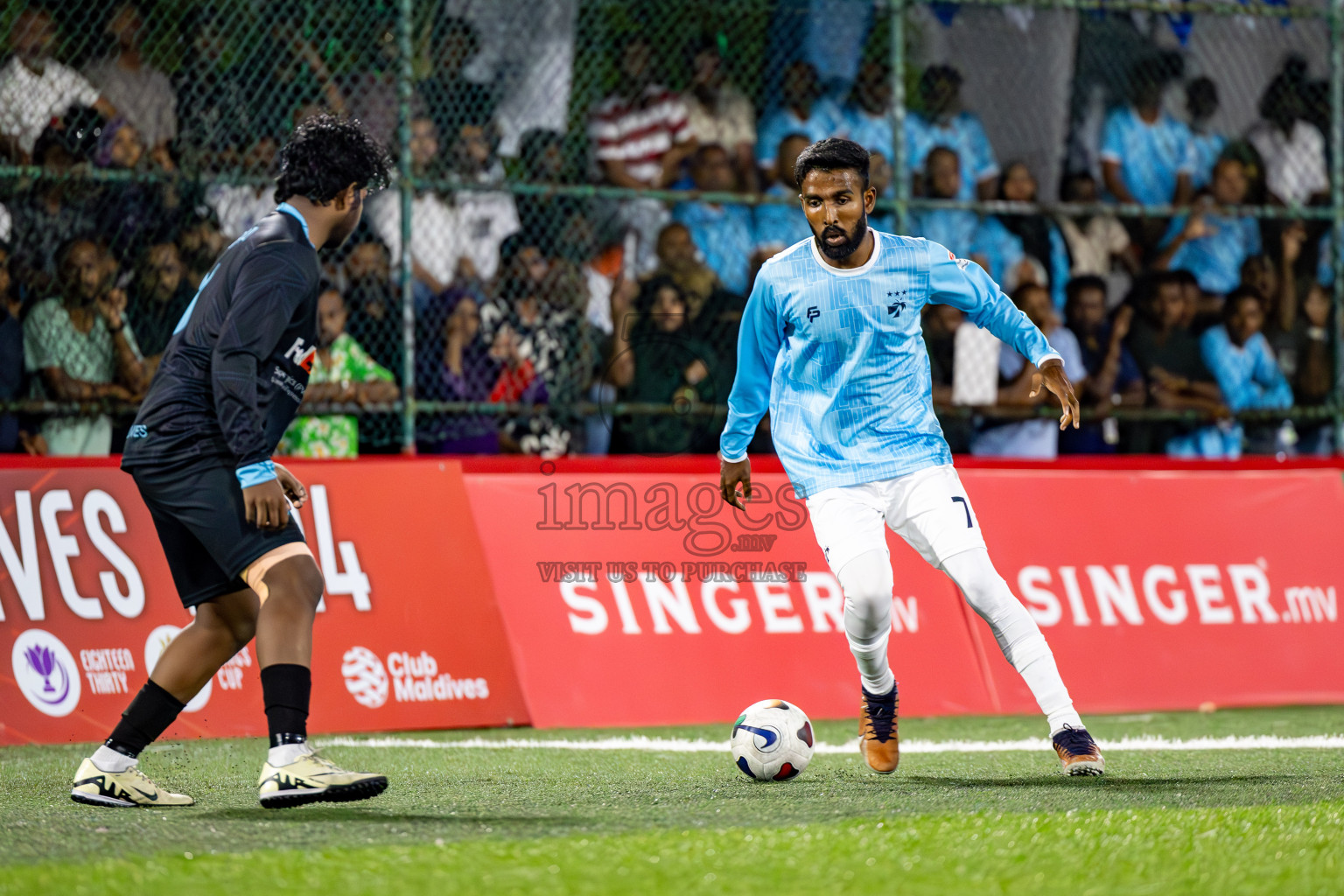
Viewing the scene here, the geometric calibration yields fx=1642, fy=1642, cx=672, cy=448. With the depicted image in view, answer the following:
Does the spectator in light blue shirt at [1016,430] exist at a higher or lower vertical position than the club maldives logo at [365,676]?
higher

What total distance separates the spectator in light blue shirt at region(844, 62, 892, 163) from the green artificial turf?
16.9ft

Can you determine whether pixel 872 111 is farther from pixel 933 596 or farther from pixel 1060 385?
pixel 1060 385

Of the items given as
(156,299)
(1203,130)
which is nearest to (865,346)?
(156,299)

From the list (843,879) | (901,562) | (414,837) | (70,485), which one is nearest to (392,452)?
(70,485)

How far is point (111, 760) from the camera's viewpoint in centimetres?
492

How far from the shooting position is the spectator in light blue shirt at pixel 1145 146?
1102 cm

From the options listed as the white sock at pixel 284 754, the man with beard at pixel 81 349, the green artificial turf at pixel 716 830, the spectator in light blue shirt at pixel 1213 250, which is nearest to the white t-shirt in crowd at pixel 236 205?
the man with beard at pixel 81 349

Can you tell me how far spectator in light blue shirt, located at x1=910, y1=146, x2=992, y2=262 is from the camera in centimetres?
1027

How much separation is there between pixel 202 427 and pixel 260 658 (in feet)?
2.25

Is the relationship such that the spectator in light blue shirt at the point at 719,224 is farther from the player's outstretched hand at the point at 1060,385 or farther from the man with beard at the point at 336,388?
the player's outstretched hand at the point at 1060,385

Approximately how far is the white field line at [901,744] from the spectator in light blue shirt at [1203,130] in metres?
5.15

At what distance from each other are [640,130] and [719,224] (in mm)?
773

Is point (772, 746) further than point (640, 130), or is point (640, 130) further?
point (640, 130)

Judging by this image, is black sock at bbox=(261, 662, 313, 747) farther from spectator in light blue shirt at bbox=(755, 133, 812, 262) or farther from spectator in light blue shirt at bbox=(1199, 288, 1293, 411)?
spectator in light blue shirt at bbox=(1199, 288, 1293, 411)
